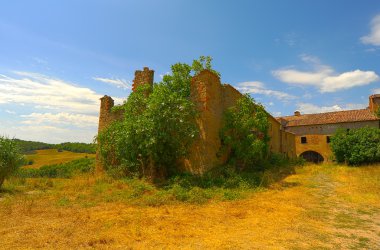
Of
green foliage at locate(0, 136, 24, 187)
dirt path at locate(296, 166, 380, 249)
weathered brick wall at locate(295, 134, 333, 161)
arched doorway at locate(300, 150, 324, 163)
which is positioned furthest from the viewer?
arched doorway at locate(300, 150, 324, 163)

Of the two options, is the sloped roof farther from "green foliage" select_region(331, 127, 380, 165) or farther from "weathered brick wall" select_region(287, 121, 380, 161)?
"green foliage" select_region(331, 127, 380, 165)

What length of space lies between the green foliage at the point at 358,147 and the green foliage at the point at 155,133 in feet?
43.3

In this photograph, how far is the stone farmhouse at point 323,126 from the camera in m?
29.3

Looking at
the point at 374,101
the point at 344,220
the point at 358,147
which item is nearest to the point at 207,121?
the point at 344,220

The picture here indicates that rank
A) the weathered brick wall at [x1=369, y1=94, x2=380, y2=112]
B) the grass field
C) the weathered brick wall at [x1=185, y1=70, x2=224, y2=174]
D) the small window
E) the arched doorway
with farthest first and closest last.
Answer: the small window
the arched doorway
the weathered brick wall at [x1=369, y1=94, x2=380, y2=112]
the weathered brick wall at [x1=185, y1=70, x2=224, y2=174]
the grass field

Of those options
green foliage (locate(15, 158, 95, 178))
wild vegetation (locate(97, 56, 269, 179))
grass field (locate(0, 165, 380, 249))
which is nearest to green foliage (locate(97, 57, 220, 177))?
wild vegetation (locate(97, 56, 269, 179))

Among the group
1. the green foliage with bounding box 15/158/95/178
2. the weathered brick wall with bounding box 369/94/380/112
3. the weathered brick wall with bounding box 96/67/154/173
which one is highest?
the weathered brick wall with bounding box 369/94/380/112

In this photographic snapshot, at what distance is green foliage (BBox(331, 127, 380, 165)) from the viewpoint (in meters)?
18.3

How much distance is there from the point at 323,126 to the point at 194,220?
29.0m

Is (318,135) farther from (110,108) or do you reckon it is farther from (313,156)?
(110,108)

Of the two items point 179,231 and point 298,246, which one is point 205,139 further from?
point 298,246

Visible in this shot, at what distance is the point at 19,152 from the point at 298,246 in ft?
41.0

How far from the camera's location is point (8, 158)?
38.9ft

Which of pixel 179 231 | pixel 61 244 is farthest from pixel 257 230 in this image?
pixel 61 244
